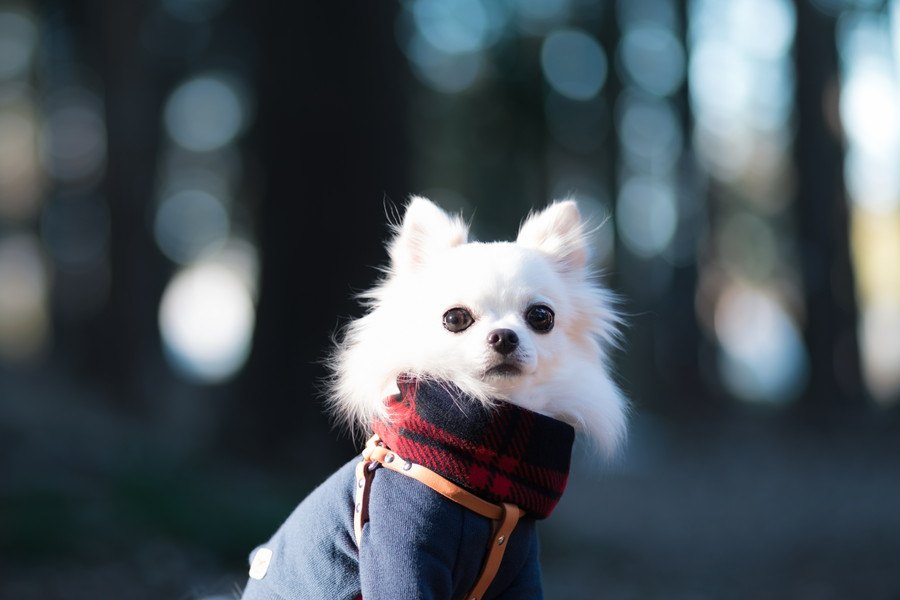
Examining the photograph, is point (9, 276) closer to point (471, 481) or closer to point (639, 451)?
point (639, 451)

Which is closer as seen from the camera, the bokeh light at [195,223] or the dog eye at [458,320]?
the dog eye at [458,320]

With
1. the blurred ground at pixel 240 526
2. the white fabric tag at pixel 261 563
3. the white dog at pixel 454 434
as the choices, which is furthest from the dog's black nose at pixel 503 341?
the blurred ground at pixel 240 526

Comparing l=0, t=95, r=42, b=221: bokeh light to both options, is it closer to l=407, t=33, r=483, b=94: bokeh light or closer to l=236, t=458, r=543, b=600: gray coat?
l=407, t=33, r=483, b=94: bokeh light

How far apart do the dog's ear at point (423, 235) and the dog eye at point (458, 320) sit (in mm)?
308

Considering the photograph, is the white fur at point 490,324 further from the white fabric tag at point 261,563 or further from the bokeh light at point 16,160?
the bokeh light at point 16,160

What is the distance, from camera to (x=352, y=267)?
6.71 m

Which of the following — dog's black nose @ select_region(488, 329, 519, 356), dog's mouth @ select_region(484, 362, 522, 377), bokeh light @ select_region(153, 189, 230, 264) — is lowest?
dog's mouth @ select_region(484, 362, 522, 377)

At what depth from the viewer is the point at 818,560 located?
7312 millimetres

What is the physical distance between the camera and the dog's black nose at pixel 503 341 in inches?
89.6

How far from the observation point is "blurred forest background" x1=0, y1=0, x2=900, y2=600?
670 cm

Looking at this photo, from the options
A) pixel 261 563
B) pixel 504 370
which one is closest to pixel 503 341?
pixel 504 370

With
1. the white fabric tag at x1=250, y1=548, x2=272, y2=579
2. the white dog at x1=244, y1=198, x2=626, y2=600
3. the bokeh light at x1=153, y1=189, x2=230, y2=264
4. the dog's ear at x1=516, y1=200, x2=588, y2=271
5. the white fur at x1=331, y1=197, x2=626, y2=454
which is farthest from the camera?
the bokeh light at x1=153, y1=189, x2=230, y2=264

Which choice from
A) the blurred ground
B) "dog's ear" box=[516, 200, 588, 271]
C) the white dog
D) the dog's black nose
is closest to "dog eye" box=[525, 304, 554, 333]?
the white dog

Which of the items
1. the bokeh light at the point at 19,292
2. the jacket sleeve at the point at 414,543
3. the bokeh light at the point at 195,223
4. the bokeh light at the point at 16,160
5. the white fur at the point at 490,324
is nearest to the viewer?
the jacket sleeve at the point at 414,543
